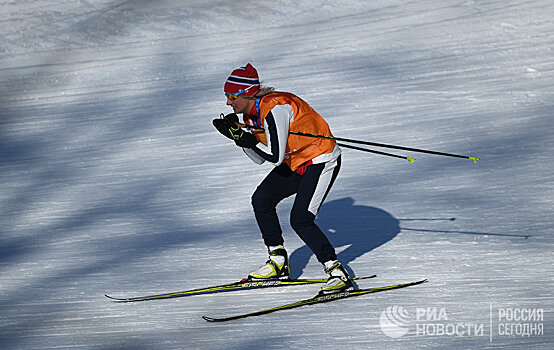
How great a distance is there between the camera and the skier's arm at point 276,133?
384 cm

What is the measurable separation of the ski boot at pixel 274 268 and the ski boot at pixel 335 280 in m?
0.35

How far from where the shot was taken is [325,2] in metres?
9.93

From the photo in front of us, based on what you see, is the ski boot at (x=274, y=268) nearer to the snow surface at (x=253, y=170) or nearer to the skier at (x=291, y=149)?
the snow surface at (x=253, y=170)

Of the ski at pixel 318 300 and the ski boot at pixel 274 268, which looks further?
the ski boot at pixel 274 268

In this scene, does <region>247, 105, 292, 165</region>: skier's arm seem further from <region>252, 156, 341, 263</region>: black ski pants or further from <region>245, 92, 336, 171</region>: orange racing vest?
<region>252, 156, 341, 263</region>: black ski pants

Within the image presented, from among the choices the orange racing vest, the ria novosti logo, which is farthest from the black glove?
the ria novosti logo

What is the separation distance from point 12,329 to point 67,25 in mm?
6733

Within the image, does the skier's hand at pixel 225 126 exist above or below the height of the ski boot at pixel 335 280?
above

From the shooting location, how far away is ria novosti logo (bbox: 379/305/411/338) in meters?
3.61

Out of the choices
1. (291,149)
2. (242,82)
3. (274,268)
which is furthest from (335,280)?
(242,82)

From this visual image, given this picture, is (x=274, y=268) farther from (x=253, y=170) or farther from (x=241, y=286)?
(x=253, y=170)

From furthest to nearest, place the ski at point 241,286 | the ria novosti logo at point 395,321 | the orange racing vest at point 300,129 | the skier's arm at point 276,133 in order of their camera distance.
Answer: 1. the ski at point 241,286
2. the orange racing vest at point 300,129
3. the skier's arm at point 276,133
4. the ria novosti logo at point 395,321

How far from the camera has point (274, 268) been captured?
4.29 metres

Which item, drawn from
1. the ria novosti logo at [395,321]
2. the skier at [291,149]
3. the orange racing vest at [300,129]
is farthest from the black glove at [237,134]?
the ria novosti logo at [395,321]
